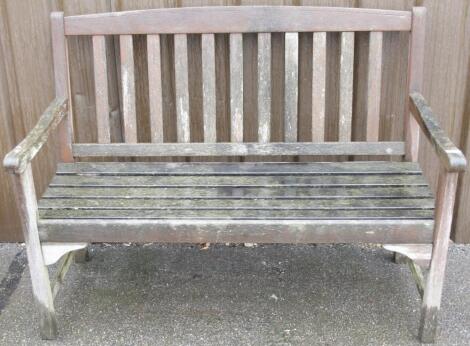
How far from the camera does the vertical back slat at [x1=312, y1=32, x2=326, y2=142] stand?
98.2 inches

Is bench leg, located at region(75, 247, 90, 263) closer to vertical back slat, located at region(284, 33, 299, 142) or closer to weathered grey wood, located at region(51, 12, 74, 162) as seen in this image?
weathered grey wood, located at region(51, 12, 74, 162)

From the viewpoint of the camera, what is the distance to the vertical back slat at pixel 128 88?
8.31 feet

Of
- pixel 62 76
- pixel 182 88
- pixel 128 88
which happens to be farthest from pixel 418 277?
pixel 62 76

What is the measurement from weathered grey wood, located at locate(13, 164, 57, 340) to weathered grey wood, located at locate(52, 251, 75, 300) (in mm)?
70

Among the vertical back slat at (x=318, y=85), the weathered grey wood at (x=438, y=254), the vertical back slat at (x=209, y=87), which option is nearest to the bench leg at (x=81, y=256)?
the vertical back slat at (x=209, y=87)

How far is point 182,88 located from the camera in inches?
101

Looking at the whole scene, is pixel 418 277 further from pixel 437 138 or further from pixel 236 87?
pixel 236 87

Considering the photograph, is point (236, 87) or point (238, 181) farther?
point (236, 87)

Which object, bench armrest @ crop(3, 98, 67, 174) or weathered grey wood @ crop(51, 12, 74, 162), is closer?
bench armrest @ crop(3, 98, 67, 174)

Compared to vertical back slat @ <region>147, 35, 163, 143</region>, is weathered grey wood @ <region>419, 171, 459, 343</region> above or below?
below

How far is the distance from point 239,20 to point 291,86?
362 millimetres

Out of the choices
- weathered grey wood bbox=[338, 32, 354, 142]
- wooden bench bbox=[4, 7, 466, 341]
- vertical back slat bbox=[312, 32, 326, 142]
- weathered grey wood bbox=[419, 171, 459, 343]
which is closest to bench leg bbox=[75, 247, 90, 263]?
wooden bench bbox=[4, 7, 466, 341]

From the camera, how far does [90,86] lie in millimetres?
2756

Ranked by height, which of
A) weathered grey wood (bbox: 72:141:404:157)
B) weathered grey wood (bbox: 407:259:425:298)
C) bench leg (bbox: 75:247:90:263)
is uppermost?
weathered grey wood (bbox: 72:141:404:157)
